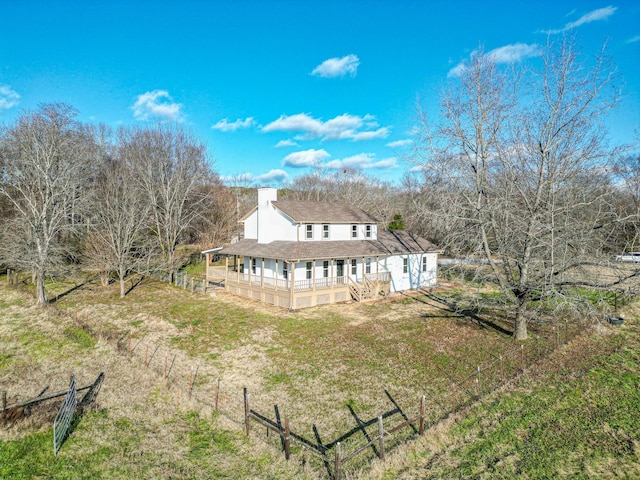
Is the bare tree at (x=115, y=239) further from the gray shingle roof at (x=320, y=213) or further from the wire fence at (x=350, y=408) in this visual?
the gray shingle roof at (x=320, y=213)

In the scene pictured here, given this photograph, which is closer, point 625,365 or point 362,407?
point 362,407

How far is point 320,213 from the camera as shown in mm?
26250

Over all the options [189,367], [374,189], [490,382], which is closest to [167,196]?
[189,367]

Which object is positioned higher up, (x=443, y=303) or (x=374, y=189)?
(x=374, y=189)

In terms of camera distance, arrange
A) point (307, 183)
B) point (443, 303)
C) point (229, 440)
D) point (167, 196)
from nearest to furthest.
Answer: point (229, 440)
point (443, 303)
point (167, 196)
point (307, 183)

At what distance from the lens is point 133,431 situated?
9.21 m

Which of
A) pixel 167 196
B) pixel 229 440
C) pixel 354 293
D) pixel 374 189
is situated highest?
pixel 374 189

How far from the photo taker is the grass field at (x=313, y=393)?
791 cm

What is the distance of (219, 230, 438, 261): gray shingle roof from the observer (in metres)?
22.4

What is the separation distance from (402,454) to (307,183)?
66.8 metres

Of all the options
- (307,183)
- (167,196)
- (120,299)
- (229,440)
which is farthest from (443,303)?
(307,183)

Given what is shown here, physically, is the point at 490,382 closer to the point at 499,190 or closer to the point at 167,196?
the point at 499,190

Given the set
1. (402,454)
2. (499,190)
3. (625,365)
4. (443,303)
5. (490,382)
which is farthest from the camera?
(443,303)

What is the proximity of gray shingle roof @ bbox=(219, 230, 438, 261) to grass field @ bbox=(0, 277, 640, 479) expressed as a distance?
160 inches
